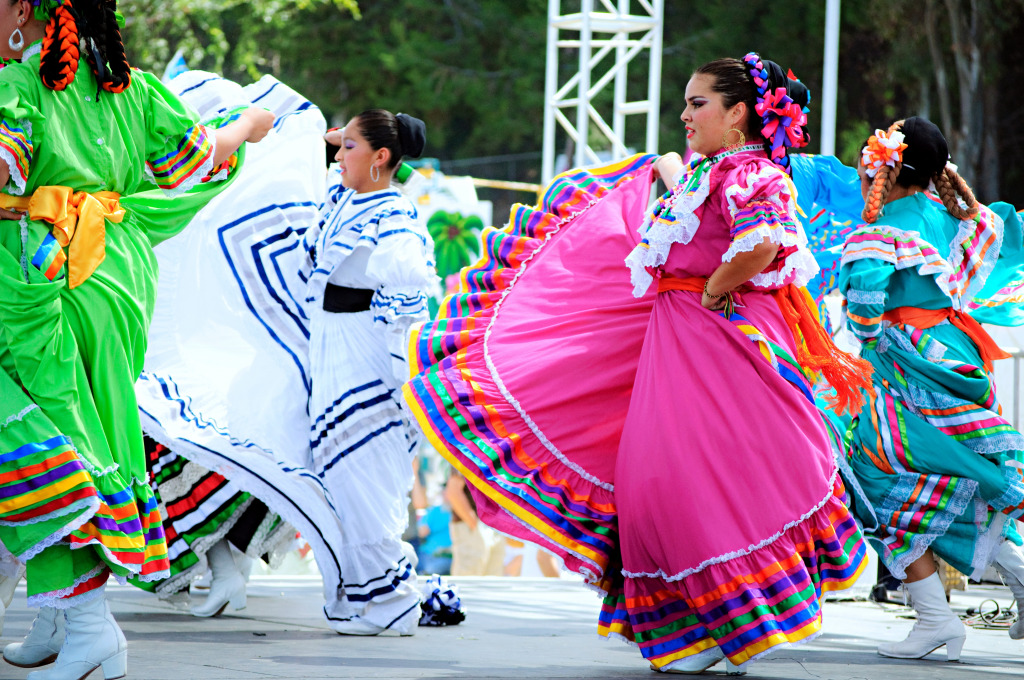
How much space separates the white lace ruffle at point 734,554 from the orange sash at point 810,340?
0.31m

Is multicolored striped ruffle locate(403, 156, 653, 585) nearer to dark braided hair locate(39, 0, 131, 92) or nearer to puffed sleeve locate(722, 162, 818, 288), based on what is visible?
puffed sleeve locate(722, 162, 818, 288)

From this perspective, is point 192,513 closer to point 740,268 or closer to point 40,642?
point 40,642

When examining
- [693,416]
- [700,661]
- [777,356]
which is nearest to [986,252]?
→ [777,356]

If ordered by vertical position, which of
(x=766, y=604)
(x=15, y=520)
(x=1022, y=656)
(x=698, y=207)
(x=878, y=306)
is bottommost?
(x=1022, y=656)

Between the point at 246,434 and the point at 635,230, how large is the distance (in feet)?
4.96

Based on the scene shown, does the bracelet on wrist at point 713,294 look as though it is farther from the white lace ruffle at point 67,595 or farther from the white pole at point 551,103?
the white pole at point 551,103

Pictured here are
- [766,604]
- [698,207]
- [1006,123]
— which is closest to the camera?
[766,604]

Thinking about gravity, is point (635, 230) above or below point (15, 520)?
above

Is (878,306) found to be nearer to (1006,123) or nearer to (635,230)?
(635,230)

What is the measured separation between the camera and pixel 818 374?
3736 millimetres

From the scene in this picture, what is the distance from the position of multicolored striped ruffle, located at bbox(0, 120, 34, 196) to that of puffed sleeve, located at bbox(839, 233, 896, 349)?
8.30ft

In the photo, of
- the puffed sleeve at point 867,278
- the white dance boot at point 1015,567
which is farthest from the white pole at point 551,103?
the white dance boot at point 1015,567

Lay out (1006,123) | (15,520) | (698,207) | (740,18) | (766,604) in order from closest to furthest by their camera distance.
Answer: (15,520)
(766,604)
(698,207)
(1006,123)
(740,18)

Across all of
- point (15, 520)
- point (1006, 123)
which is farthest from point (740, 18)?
point (15, 520)
